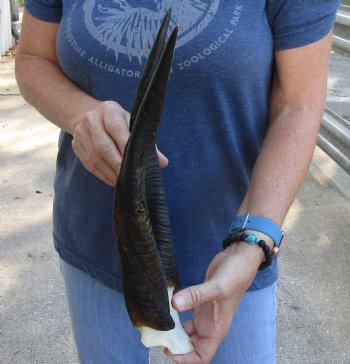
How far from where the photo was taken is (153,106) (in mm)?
841

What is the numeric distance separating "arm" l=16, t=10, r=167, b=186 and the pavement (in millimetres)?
1686

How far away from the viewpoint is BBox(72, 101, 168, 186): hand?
103cm

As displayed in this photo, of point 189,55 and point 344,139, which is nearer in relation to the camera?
point 189,55

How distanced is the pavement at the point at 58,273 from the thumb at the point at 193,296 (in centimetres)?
180

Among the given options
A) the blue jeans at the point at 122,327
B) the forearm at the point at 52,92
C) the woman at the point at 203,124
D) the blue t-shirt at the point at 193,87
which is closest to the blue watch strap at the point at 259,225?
the woman at the point at 203,124

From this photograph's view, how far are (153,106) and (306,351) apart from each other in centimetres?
224

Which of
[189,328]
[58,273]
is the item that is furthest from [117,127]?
[58,273]

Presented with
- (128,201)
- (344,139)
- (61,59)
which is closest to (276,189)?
(128,201)

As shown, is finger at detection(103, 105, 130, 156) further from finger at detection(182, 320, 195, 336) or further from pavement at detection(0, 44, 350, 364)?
pavement at detection(0, 44, 350, 364)

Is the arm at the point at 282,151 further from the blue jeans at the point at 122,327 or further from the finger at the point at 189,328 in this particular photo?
the blue jeans at the point at 122,327

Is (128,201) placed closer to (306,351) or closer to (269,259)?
(269,259)

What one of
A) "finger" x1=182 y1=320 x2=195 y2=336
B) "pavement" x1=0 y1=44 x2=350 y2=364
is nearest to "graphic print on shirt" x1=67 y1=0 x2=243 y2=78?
"finger" x1=182 y1=320 x2=195 y2=336

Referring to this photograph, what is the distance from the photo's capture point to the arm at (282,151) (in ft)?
3.67

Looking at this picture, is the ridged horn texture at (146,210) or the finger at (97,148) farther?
the finger at (97,148)
